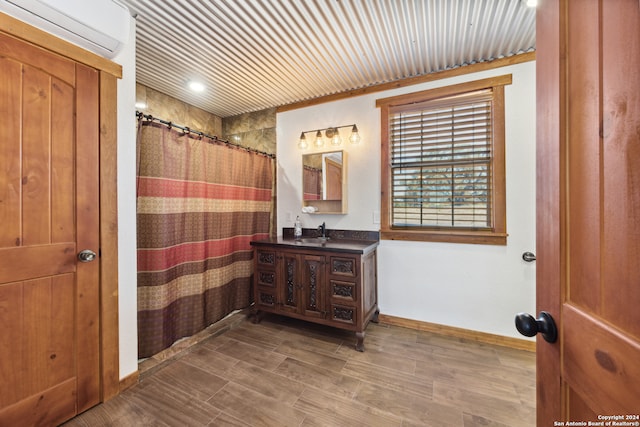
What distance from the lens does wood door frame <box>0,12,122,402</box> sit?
1.57 meters

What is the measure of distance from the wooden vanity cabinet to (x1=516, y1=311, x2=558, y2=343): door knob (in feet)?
4.95

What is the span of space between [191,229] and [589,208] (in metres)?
2.55

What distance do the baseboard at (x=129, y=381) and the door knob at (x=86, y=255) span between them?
2.82 feet

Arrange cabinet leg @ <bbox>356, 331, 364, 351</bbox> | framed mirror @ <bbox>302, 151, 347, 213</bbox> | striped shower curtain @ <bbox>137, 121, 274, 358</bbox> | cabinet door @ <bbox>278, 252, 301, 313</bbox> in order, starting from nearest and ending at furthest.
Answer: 1. striped shower curtain @ <bbox>137, 121, 274, 358</bbox>
2. cabinet leg @ <bbox>356, 331, 364, 351</bbox>
3. cabinet door @ <bbox>278, 252, 301, 313</bbox>
4. framed mirror @ <bbox>302, 151, 347, 213</bbox>

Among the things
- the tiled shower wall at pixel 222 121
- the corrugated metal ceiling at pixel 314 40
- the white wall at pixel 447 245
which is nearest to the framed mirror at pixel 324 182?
the white wall at pixel 447 245

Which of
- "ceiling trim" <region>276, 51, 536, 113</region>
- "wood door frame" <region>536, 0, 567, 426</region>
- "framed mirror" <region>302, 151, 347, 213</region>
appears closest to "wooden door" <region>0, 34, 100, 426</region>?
"framed mirror" <region>302, 151, 347, 213</region>

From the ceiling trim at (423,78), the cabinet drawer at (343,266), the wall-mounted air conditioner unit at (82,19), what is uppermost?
the ceiling trim at (423,78)

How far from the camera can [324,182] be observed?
2.91 m

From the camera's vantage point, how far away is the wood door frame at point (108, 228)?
5.16 feet

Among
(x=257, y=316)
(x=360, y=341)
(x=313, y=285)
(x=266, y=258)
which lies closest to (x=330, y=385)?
(x=360, y=341)

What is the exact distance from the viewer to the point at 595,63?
0.51 meters

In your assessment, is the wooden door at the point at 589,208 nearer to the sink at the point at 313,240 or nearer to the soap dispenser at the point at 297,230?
the sink at the point at 313,240

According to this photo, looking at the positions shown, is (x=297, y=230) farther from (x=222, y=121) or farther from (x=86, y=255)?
(x=222, y=121)

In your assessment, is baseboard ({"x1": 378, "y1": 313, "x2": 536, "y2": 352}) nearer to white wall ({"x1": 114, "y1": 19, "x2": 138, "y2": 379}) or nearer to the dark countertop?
the dark countertop
